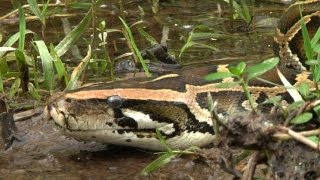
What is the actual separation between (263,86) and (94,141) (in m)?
0.88

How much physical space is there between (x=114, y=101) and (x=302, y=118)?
1.23m

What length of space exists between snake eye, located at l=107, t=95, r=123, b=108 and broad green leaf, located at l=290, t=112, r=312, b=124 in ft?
3.90

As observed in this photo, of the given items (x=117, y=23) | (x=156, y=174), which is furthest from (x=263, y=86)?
(x=117, y=23)

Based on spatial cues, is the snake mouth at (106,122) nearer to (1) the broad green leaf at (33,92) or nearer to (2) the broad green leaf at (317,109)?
(1) the broad green leaf at (33,92)

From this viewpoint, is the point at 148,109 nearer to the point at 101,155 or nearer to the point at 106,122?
the point at 106,122

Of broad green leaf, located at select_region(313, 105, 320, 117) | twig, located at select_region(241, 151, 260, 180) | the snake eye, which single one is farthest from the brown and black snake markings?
broad green leaf, located at select_region(313, 105, 320, 117)

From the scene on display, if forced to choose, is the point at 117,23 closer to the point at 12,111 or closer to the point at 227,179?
the point at 12,111

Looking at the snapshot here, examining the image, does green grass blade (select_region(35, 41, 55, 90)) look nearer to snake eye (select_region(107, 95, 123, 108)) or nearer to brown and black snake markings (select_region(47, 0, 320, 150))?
brown and black snake markings (select_region(47, 0, 320, 150))

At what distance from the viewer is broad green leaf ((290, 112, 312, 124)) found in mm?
2873

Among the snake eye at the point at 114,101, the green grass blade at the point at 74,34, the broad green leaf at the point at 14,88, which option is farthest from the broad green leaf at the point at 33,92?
the snake eye at the point at 114,101

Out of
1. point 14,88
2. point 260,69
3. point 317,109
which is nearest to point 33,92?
point 14,88

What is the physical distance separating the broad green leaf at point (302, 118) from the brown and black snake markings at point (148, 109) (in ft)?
3.78

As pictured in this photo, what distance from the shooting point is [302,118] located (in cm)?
288

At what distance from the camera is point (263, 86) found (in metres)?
4.19
